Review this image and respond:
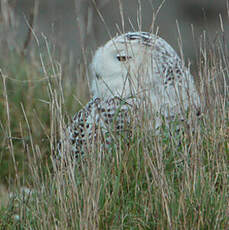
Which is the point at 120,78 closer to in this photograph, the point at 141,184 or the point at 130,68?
the point at 130,68

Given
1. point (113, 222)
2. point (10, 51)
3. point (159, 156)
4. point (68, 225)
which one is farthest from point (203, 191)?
point (10, 51)

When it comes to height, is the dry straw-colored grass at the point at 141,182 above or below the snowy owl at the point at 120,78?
below

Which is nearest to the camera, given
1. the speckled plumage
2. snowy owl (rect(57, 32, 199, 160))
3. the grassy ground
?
the grassy ground

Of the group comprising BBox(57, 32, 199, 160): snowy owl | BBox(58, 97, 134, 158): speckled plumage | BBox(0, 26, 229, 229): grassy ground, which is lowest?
Result: BBox(0, 26, 229, 229): grassy ground

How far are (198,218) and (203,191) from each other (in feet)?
0.45

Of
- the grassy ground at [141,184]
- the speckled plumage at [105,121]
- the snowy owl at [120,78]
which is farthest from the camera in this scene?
the snowy owl at [120,78]

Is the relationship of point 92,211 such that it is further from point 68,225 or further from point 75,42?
point 75,42

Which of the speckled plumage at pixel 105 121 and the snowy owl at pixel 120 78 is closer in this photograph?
the speckled plumage at pixel 105 121

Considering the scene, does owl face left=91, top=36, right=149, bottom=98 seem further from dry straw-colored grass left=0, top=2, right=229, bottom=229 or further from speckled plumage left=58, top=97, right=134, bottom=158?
dry straw-colored grass left=0, top=2, right=229, bottom=229

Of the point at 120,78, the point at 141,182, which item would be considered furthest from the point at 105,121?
the point at 141,182

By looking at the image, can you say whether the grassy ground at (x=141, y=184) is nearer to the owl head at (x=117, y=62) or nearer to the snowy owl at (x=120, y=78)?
the snowy owl at (x=120, y=78)

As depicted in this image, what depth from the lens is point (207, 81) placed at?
8.82 feet

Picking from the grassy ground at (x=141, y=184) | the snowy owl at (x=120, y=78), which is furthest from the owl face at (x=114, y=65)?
the grassy ground at (x=141, y=184)

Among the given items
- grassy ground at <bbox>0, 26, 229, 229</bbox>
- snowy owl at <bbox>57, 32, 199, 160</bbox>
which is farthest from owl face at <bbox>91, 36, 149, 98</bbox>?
grassy ground at <bbox>0, 26, 229, 229</bbox>
